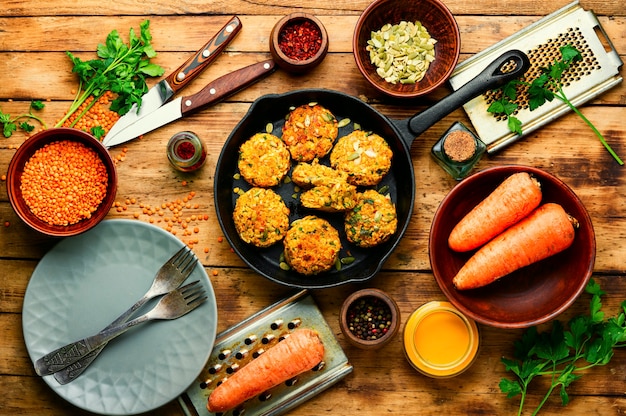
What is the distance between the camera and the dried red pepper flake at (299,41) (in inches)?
101

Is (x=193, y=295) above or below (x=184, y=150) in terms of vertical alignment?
below

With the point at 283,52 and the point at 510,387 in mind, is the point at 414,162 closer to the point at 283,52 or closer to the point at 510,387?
the point at 283,52

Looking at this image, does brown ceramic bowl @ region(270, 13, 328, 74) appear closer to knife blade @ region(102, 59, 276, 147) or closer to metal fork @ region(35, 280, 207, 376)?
knife blade @ region(102, 59, 276, 147)

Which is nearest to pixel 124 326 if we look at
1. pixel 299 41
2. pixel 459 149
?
pixel 299 41

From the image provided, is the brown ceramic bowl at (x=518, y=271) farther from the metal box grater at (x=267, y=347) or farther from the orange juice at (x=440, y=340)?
the metal box grater at (x=267, y=347)

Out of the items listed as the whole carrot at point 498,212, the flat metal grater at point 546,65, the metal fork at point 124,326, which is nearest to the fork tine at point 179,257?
the metal fork at point 124,326

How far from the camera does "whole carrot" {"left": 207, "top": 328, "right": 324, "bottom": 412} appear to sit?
2.46 metres

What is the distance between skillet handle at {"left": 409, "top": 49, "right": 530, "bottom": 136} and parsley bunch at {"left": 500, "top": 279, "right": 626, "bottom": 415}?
35.8 inches

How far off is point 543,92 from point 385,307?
3.52 feet

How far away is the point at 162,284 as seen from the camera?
2531 millimetres

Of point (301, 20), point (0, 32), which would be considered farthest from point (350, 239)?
point (0, 32)

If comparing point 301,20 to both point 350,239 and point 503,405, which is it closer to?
point 350,239

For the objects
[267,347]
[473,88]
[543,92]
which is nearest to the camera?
[473,88]

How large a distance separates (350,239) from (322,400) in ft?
2.34
